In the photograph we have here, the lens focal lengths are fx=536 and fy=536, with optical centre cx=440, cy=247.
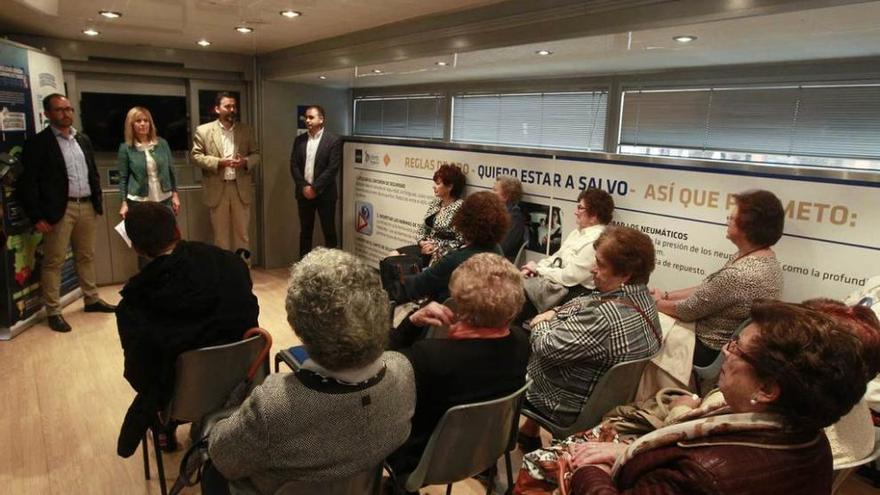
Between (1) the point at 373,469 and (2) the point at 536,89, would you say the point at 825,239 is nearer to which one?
(1) the point at 373,469

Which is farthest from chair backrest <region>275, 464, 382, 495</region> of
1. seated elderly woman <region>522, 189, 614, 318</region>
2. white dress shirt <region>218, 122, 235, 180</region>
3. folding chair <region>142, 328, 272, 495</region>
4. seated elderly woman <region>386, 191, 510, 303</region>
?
white dress shirt <region>218, 122, 235, 180</region>

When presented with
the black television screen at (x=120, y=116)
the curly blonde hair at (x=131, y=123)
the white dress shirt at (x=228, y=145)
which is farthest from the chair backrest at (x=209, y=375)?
the black television screen at (x=120, y=116)

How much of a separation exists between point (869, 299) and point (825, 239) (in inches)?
14.6

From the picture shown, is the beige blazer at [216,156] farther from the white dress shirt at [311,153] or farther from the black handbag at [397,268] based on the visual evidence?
the black handbag at [397,268]

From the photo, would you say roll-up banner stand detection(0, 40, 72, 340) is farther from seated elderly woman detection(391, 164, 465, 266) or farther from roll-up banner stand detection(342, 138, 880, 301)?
roll-up banner stand detection(342, 138, 880, 301)

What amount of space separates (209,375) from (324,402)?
1009 mm

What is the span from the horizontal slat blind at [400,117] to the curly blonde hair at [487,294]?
393 cm

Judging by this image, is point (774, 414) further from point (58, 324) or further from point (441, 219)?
point (58, 324)

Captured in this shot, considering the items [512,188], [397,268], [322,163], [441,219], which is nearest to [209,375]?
[397,268]

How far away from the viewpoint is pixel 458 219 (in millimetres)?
2662

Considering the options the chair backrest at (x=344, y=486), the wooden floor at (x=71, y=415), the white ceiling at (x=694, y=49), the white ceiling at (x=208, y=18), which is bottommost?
the wooden floor at (x=71, y=415)

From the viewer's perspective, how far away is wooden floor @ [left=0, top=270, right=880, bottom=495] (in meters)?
2.37

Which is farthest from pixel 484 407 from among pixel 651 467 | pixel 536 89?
pixel 536 89

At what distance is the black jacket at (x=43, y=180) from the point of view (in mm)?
3604
